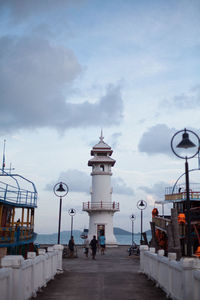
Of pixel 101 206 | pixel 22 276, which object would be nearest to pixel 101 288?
pixel 22 276

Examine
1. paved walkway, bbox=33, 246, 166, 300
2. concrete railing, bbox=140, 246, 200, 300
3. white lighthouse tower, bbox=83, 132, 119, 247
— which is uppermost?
white lighthouse tower, bbox=83, 132, 119, 247

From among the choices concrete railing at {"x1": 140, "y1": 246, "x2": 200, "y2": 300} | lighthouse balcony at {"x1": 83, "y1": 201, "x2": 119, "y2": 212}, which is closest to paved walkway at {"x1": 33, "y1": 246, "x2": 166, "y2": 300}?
concrete railing at {"x1": 140, "y1": 246, "x2": 200, "y2": 300}

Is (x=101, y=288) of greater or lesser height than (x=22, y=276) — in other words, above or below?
below

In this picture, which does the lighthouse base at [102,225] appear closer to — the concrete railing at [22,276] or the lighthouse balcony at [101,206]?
the lighthouse balcony at [101,206]

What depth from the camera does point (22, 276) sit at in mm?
8555

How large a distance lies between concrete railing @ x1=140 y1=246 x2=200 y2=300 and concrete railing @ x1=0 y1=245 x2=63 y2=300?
406 cm

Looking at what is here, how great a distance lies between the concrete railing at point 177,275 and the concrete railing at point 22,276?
406cm

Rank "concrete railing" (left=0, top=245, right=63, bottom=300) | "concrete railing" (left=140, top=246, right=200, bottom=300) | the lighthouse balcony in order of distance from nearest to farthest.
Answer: "concrete railing" (left=0, top=245, right=63, bottom=300) < "concrete railing" (left=140, top=246, right=200, bottom=300) < the lighthouse balcony

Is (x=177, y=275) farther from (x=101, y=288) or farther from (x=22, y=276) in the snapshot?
(x=22, y=276)

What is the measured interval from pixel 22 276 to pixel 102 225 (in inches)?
1324

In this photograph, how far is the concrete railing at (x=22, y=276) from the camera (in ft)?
24.7

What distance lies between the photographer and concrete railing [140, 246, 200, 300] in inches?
309

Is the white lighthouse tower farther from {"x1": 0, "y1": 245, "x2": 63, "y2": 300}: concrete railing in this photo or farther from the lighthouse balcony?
{"x1": 0, "y1": 245, "x2": 63, "y2": 300}: concrete railing

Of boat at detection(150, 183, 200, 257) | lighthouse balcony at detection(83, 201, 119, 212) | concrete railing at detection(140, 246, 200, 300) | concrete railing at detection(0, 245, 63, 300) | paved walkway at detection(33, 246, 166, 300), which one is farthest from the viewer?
lighthouse balcony at detection(83, 201, 119, 212)
